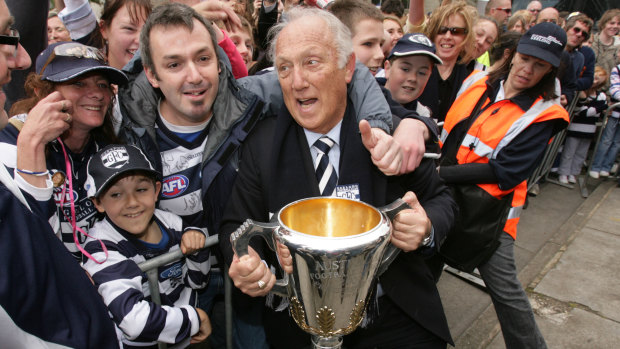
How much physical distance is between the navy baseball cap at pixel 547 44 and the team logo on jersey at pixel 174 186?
2490mm

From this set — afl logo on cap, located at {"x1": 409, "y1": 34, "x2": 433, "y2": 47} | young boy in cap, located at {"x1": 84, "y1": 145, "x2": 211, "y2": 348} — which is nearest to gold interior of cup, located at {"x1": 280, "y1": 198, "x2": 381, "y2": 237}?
young boy in cap, located at {"x1": 84, "y1": 145, "x2": 211, "y2": 348}

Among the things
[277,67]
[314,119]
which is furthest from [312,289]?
[277,67]

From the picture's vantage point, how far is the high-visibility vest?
261cm

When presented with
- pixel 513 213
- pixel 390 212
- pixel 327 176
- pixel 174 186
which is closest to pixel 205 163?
pixel 174 186

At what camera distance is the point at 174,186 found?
1998mm

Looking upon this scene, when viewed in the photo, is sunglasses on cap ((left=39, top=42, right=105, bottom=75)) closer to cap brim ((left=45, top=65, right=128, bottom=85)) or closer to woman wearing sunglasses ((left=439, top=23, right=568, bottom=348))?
cap brim ((left=45, top=65, right=128, bottom=85))

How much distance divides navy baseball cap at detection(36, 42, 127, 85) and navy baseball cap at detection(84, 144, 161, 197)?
1.21 feet

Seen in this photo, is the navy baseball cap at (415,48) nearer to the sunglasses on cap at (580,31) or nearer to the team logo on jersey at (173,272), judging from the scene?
the team logo on jersey at (173,272)

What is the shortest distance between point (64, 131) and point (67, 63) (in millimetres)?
323

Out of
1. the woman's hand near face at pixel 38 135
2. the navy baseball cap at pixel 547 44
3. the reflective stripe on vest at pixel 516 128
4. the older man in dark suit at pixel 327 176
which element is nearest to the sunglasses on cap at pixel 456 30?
the navy baseball cap at pixel 547 44

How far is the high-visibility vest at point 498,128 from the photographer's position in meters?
2.61

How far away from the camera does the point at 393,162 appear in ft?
5.14

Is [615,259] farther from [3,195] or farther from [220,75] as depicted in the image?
[3,195]

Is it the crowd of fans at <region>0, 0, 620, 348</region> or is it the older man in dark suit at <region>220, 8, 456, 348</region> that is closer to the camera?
the crowd of fans at <region>0, 0, 620, 348</region>
